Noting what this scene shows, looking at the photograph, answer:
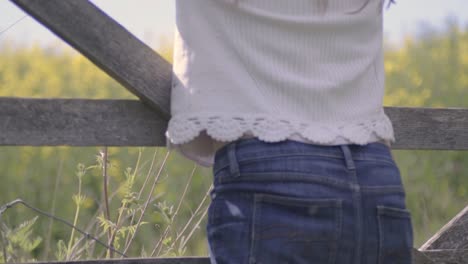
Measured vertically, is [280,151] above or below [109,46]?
below

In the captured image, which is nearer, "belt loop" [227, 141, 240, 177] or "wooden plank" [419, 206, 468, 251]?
"belt loop" [227, 141, 240, 177]

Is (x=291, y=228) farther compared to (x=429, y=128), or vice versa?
(x=429, y=128)

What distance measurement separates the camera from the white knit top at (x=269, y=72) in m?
1.76

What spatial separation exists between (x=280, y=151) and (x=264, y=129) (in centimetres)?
5

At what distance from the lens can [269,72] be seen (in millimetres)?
1771

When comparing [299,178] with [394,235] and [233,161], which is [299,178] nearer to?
[233,161]

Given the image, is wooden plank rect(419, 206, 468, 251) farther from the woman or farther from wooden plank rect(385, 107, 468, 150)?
the woman

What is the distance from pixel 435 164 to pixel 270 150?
16.7 feet

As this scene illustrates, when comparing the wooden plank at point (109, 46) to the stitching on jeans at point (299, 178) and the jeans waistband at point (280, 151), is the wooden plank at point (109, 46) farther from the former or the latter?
the stitching on jeans at point (299, 178)

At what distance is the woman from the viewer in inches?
65.7

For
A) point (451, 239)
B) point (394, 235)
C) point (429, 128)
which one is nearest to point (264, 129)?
point (394, 235)

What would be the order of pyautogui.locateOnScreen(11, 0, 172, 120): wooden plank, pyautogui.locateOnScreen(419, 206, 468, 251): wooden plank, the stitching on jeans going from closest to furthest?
the stitching on jeans < pyautogui.locateOnScreen(11, 0, 172, 120): wooden plank < pyautogui.locateOnScreen(419, 206, 468, 251): wooden plank

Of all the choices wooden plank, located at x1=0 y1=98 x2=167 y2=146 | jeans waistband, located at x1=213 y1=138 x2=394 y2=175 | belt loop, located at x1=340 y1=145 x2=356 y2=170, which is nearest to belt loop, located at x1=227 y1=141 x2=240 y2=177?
jeans waistband, located at x1=213 y1=138 x2=394 y2=175

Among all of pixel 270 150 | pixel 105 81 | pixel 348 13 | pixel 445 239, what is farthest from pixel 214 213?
pixel 105 81
